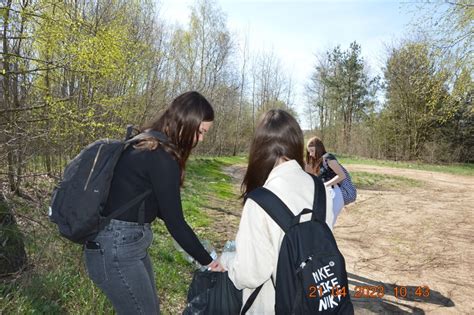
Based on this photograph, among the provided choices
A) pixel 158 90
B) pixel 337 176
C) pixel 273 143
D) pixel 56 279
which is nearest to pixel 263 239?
pixel 273 143

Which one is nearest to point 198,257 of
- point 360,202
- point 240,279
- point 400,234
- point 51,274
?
point 240,279

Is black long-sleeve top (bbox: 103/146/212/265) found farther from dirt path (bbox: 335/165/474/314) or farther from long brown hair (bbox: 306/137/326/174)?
long brown hair (bbox: 306/137/326/174)

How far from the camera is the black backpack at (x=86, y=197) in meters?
1.82

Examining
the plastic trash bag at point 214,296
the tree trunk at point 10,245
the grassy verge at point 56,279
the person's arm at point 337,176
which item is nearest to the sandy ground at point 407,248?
the person's arm at point 337,176

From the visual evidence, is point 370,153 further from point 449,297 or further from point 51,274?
point 51,274

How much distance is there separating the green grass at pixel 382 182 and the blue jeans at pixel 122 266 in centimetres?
1423

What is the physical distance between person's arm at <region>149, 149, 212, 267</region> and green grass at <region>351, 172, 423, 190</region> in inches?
557

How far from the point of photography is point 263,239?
5.54ft

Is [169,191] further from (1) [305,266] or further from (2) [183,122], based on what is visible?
(1) [305,266]

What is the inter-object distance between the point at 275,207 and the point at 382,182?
16440 mm

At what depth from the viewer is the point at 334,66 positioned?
128 ft

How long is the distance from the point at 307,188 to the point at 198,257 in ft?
2.72

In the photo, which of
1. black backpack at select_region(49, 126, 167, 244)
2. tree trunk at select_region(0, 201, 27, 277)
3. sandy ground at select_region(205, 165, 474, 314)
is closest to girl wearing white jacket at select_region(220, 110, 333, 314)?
black backpack at select_region(49, 126, 167, 244)

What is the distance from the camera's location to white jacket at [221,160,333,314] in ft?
5.55
